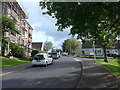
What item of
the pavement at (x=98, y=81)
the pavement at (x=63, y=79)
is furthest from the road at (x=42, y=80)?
the pavement at (x=98, y=81)

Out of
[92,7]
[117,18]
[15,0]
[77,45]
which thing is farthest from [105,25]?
[77,45]

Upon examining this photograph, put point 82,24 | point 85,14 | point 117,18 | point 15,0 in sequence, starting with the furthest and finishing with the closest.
Result: 1. point 15,0
2. point 117,18
3. point 82,24
4. point 85,14

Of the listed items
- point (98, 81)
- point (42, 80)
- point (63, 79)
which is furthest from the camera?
point (63, 79)

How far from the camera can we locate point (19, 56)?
2812 centimetres

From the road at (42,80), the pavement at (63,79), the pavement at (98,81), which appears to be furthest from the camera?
the road at (42,80)

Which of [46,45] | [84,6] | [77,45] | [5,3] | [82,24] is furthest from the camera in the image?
[46,45]

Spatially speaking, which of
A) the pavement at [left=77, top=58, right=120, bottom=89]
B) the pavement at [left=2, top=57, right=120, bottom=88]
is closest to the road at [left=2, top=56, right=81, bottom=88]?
the pavement at [left=2, top=57, right=120, bottom=88]

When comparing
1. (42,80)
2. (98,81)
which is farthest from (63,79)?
(98,81)

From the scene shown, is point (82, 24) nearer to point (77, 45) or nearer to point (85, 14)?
point (85, 14)

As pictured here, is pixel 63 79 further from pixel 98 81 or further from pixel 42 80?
pixel 98 81

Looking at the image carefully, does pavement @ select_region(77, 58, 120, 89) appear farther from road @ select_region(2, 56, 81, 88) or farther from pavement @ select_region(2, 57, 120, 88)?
road @ select_region(2, 56, 81, 88)

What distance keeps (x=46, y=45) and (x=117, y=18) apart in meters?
107

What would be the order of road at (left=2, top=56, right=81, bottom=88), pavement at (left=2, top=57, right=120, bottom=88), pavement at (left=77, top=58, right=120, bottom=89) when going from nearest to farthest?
pavement at (left=77, top=58, right=120, bottom=89), pavement at (left=2, top=57, right=120, bottom=88), road at (left=2, top=56, right=81, bottom=88)

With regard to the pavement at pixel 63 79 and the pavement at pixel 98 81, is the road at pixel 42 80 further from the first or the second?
the pavement at pixel 98 81
